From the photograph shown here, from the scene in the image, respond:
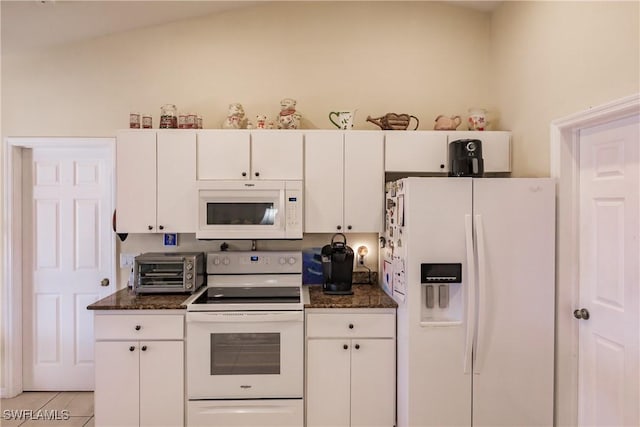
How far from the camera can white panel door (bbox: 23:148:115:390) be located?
120 inches

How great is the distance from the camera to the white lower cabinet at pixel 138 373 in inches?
91.8

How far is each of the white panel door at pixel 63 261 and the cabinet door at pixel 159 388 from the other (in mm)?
1010

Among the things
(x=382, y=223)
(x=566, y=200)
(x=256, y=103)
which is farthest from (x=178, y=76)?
(x=566, y=200)

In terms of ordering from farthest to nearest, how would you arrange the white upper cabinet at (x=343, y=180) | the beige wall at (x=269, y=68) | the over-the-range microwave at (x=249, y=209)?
the beige wall at (x=269, y=68)
the white upper cabinet at (x=343, y=180)
the over-the-range microwave at (x=249, y=209)

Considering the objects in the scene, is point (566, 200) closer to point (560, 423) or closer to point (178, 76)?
point (560, 423)

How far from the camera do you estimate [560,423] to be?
7.18 ft

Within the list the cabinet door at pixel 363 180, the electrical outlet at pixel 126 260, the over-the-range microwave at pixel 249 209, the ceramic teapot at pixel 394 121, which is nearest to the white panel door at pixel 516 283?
the cabinet door at pixel 363 180

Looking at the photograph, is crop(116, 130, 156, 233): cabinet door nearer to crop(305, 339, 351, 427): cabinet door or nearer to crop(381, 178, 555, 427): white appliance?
crop(305, 339, 351, 427): cabinet door

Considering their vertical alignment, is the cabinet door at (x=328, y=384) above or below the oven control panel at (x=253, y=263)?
below

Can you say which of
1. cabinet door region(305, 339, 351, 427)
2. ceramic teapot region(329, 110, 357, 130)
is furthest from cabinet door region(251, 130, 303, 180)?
cabinet door region(305, 339, 351, 427)

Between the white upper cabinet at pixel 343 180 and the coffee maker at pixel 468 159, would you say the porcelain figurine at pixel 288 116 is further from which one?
the coffee maker at pixel 468 159

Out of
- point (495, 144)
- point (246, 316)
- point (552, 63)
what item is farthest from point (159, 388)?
point (552, 63)

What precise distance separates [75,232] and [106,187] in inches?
18.3

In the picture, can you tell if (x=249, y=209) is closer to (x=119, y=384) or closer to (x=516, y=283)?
(x=119, y=384)
